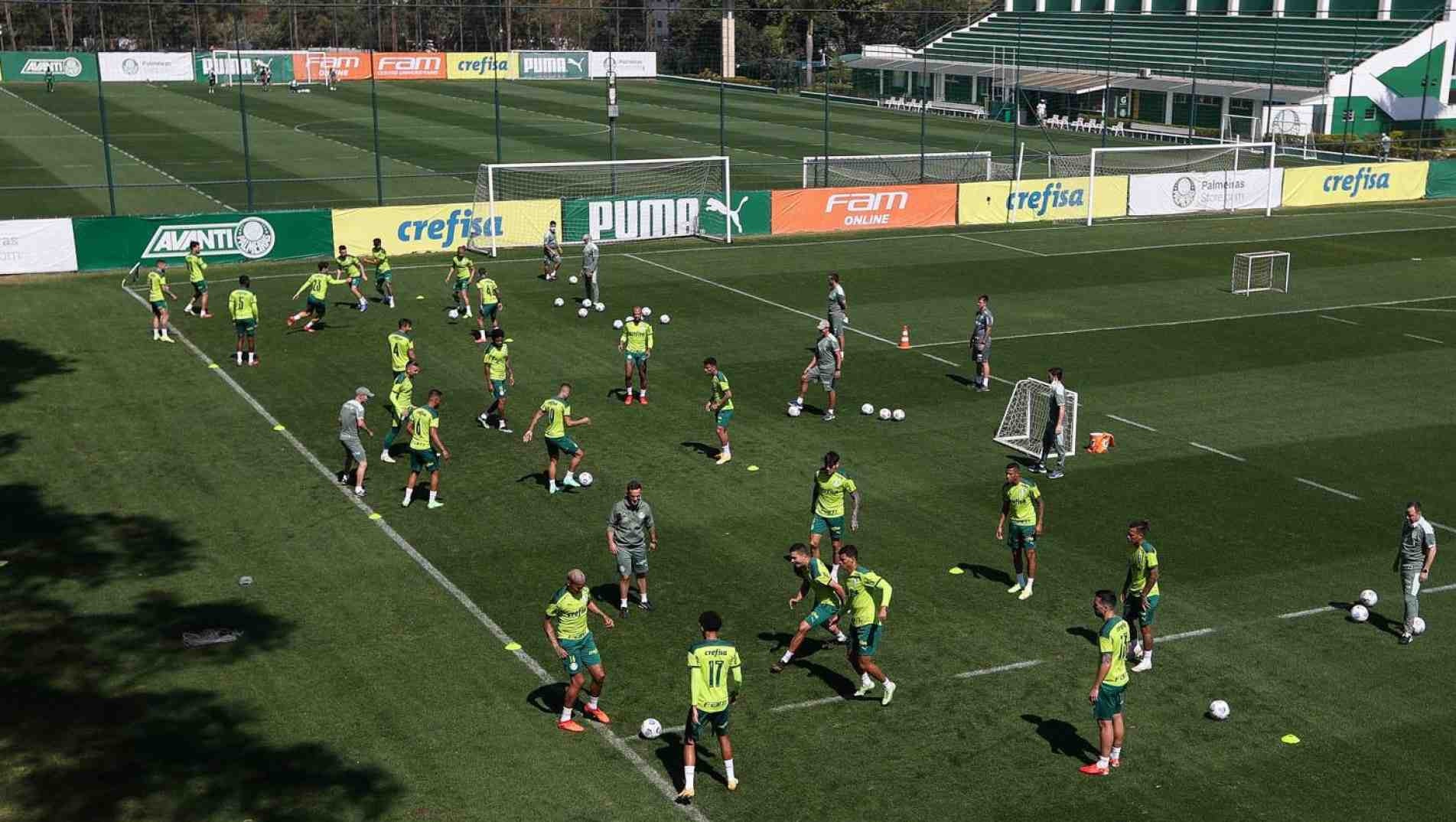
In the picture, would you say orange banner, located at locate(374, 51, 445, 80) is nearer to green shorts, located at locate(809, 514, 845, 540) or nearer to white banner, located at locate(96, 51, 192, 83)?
white banner, located at locate(96, 51, 192, 83)

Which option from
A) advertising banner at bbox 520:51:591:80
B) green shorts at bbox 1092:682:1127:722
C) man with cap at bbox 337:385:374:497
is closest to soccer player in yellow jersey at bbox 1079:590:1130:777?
green shorts at bbox 1092:682:1127:722

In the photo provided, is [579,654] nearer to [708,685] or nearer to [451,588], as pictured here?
[708,685]

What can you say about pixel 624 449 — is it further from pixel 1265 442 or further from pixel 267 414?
pixel 1265 442

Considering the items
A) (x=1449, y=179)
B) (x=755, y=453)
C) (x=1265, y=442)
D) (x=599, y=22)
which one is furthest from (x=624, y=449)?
(x=599, y=22)

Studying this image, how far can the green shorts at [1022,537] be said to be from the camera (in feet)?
62.2

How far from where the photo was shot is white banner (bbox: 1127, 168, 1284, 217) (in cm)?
5516

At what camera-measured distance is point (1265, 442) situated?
2622 cm

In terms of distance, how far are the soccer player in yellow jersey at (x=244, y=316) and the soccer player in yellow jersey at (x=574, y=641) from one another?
17447 mm

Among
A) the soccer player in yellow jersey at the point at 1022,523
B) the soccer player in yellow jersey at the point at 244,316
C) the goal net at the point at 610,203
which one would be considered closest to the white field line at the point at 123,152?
the goal net at the point at 610,203

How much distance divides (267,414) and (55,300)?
521 inches

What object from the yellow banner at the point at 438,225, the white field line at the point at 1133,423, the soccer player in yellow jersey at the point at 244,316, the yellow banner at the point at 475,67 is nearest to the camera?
the white field line at the point at 1133,423

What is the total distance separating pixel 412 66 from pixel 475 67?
4.91 m

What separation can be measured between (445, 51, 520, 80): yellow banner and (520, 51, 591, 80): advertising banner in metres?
0.84

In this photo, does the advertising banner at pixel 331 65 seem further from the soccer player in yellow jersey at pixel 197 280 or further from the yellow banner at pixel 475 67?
the soccer player in yellow jersey at pixel 197 280
